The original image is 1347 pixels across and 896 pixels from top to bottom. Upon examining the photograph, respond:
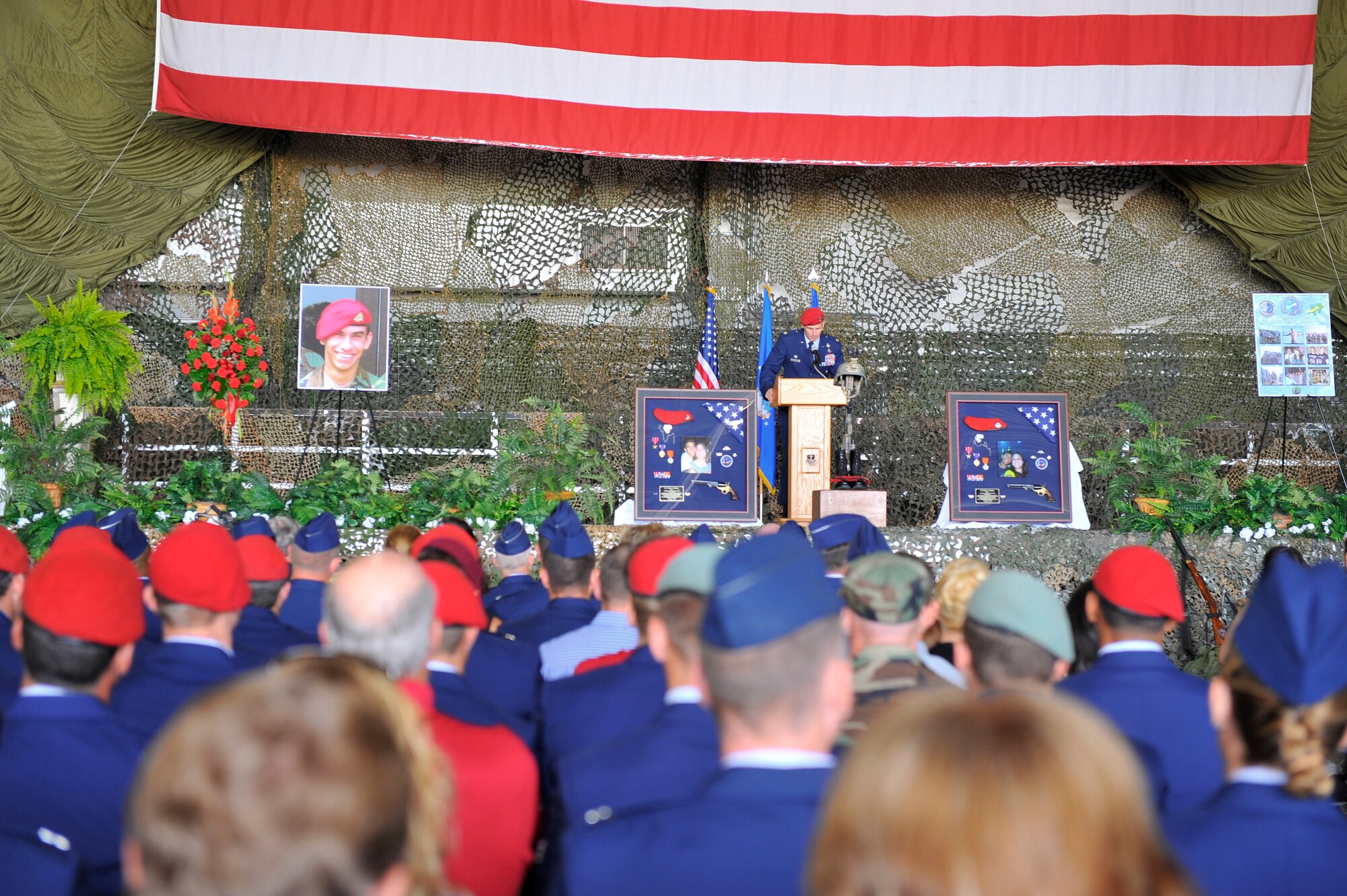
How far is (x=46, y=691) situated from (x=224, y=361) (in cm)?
608

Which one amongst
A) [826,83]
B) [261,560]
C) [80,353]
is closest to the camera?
[261,560]

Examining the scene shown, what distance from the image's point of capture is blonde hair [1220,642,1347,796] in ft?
4.90

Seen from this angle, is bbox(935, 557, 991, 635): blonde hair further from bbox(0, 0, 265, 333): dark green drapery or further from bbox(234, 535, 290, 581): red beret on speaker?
bbox(0, 0, 265, 333): dark green drapery

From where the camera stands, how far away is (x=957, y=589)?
9.58 feet

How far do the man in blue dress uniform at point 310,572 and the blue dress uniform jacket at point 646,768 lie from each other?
6.23ft

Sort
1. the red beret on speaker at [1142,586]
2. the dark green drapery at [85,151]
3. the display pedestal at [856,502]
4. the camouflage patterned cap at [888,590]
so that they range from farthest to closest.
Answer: the dark green drapery at [85,151]
the display pedestal at [856,502]
the red beret on speaker at [1142,586]
the camouflage patterned cap at [888,590]

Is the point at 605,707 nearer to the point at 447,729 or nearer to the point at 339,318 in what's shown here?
the point at 447,729

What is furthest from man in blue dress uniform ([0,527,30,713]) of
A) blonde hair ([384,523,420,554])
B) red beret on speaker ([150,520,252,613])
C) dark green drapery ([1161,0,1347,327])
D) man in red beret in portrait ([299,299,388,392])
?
dark green drapery ([1161,0,1347,327])

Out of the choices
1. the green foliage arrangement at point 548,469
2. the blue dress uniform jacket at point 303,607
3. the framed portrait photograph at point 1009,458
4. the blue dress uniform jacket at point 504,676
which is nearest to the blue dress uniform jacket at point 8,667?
the blue dress uniform jacket at point 303,607

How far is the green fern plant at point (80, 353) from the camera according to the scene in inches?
278

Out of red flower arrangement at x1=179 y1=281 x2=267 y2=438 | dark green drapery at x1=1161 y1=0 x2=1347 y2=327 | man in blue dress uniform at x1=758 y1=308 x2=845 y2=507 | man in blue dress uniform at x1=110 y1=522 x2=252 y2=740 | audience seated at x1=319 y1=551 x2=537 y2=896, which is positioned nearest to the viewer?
audience seated at x1=319 y1=551 x2=537 y2=896

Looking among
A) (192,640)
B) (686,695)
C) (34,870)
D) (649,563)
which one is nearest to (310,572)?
(192,640)

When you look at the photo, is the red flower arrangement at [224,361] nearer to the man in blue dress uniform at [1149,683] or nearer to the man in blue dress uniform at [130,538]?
the man in blue dress uniform at [130,538]

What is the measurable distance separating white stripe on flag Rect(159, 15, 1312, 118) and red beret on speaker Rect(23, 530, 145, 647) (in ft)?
25.6
